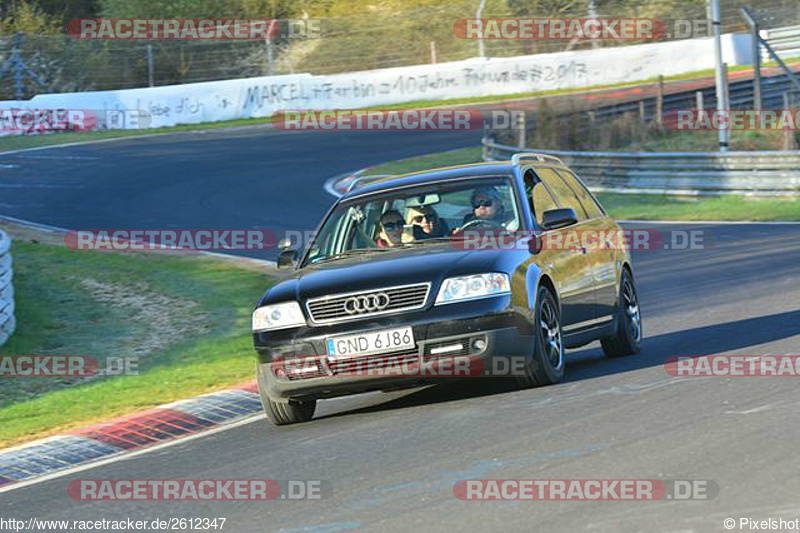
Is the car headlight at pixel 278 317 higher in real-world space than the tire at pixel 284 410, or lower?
higher

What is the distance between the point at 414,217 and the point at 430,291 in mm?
1307

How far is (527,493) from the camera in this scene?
629 cm

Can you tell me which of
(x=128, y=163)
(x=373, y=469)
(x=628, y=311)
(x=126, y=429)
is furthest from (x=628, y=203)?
(x=373, y=469)

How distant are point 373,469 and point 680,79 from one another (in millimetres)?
41608

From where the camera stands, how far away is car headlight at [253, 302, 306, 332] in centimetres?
888

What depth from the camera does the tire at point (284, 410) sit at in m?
9.15

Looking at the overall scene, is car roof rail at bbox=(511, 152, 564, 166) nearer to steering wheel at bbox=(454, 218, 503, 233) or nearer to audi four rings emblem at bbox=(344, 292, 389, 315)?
steering wheel at bbox=(454, 218, 503, 233)

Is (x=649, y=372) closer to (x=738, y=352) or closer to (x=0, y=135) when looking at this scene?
(x=738, y=352)

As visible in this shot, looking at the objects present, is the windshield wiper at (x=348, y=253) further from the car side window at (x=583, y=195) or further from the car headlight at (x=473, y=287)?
the car side window at (x=583, y=195)

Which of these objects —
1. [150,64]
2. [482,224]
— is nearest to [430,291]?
[482,224]

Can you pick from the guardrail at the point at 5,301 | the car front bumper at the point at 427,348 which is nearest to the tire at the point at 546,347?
the car front bumper at the point at 427,348

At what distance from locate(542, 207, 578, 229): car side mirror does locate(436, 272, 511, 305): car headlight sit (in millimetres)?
874

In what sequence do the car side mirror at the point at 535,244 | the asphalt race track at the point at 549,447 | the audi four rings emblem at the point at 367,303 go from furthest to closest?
the car side mirror at the point at 535,244
the audi four rings emblem at the point at 367,303
the asphalt race track at the point at 549,447

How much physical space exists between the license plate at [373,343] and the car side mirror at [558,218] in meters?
1.47
